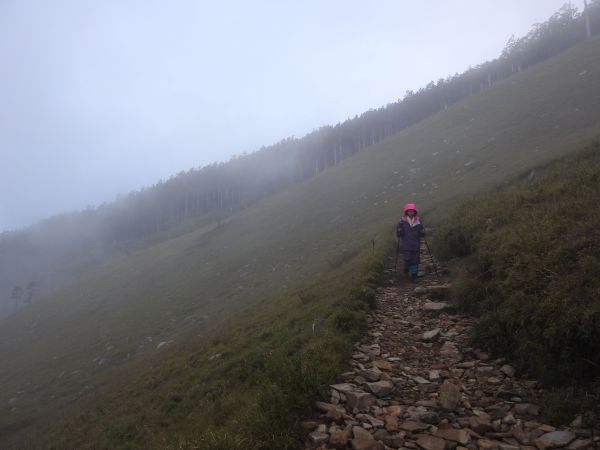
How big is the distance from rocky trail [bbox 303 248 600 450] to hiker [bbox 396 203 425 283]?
423cm

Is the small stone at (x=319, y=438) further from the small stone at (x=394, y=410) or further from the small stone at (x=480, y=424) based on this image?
the small stone at (x=480, y=424)

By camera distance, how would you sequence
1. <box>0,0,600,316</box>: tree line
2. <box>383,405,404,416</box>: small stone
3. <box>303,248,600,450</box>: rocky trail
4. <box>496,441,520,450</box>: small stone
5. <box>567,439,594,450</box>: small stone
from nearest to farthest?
1. <box>567,439,594,450</box>: small stone
2. <box>496,441,520,450</box>: small stone
3. <box>303,248,600,450</box>: rocky trail
4. <box>383,405,404,416</box>: small stone
5. <box>0,0,600,316</box>: tree line

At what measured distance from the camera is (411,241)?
1253 centimetres

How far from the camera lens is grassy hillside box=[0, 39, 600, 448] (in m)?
8.43

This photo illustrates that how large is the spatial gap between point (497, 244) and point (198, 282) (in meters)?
35.7

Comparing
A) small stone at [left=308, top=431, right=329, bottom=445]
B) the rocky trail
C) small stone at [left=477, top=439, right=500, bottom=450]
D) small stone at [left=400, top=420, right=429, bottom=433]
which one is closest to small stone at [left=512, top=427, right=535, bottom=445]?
the rocky trail

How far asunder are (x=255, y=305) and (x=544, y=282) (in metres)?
17.5

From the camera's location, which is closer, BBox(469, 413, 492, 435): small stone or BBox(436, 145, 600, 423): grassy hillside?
BBox(469, 413, 492, 435): small stone

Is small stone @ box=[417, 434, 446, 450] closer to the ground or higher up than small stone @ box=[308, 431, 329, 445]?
closer to the ground

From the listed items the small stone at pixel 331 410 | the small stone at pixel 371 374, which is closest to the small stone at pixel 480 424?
the small stone at pixel 371 374

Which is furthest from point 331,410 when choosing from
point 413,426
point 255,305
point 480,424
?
point 255,305

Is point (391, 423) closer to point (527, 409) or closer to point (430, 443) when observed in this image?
point (430, 443)

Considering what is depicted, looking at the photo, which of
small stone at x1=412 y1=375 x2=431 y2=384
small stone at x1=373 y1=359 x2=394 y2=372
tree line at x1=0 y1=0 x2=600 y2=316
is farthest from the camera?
tree line at x1=0 y1=0 x2=600 y2=316

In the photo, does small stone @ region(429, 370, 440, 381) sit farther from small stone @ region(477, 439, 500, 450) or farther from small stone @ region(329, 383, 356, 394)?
small stone @ region(477, 439, 500, 450)
